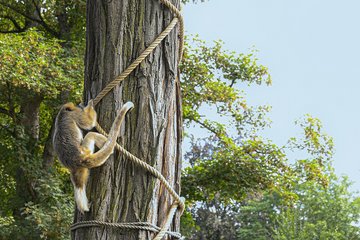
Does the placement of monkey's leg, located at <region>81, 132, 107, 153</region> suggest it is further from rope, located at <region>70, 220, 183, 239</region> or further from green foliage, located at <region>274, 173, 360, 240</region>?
green foliage, located at <region>274, 173, 360, 240</region>

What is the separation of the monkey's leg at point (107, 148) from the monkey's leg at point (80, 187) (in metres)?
0.05

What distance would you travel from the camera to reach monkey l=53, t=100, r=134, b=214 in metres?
2.14

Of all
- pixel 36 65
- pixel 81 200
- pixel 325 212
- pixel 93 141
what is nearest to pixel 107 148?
pixel 93 141

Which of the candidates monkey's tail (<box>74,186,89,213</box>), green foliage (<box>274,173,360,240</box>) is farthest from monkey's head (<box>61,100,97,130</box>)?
green foliage (<box>274,173,360,240</box>)

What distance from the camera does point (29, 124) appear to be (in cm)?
1136

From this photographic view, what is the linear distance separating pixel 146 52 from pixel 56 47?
752cm

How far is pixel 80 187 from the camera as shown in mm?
2184

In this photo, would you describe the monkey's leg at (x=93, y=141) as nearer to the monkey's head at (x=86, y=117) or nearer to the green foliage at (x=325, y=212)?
the monkey's head at (x=86, y=117)

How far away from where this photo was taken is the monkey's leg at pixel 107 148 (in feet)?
6.96

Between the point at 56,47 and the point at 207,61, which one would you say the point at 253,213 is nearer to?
the point at 207,61

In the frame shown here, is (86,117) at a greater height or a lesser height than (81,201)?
greater

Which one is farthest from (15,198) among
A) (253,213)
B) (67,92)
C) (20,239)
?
(253,213)

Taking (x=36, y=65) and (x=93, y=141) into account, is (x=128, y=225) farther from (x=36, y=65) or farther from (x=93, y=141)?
(x=36, y=65)

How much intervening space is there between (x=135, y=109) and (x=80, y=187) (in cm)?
35
